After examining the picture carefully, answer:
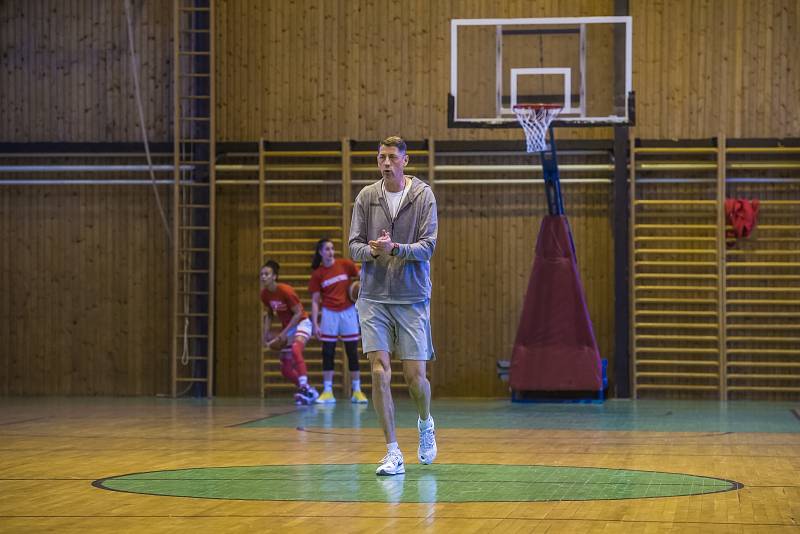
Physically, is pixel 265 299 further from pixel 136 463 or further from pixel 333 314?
pixel 136 463

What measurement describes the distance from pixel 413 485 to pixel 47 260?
36.0 ft

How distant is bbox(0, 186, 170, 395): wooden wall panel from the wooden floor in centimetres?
393

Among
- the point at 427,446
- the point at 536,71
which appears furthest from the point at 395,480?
the point at 536,71

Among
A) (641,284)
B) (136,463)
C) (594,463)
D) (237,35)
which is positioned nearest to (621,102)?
(641,284)

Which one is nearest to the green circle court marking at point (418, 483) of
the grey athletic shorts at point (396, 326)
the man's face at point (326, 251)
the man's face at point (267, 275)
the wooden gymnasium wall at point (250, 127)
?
the grey athletic shorts at point (396, 326)

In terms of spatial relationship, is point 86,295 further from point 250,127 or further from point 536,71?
point 536,71

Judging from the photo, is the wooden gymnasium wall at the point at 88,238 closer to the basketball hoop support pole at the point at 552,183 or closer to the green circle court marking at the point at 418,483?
the basketball hoop support pole at the point at 552,183

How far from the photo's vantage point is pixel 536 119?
13.2 meters

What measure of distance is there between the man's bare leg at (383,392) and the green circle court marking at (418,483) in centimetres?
28

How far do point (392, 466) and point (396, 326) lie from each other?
0.82 meters

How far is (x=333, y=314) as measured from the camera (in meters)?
13.5

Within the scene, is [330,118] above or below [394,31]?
below

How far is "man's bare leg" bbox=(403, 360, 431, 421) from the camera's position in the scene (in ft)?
22.2

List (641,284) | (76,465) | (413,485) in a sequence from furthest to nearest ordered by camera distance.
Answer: (641,284) → (76,465) → (413,485)
